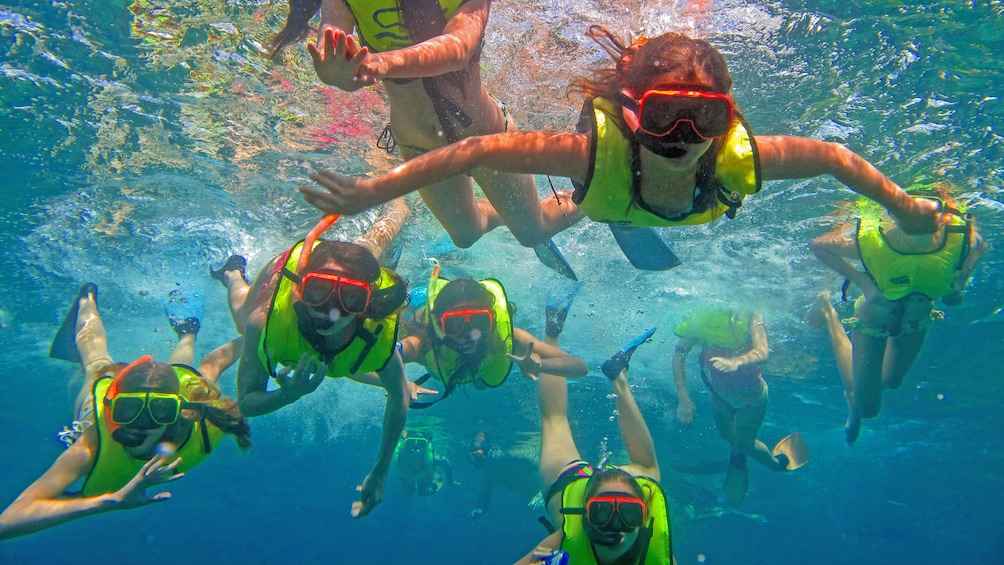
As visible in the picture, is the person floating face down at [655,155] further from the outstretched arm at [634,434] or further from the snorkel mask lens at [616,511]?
the outstretched arm at [634,434]

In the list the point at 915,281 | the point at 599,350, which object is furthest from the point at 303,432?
the point at 915,281

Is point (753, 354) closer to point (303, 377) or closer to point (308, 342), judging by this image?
point (308, 342)

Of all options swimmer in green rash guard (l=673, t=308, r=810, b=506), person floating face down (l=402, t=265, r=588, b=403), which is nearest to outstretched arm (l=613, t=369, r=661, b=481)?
person floating face down (l=402, t=265, r=588, b=403)

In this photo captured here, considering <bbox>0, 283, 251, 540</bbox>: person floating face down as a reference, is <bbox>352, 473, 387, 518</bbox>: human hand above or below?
below

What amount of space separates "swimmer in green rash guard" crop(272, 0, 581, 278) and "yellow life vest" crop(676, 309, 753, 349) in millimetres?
13397

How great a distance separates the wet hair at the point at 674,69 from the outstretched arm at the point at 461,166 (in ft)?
1.51

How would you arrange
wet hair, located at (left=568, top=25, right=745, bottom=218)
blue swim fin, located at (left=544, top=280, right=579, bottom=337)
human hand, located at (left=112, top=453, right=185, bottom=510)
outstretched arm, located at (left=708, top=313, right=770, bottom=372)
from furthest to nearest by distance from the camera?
outstretched arm, located at (left=708, top=313, right=770, bottom=372) → blue swim fin, located at (left=544, top=280, right=579, bottom=337) → human hand, located at (left=112, top=453, right=185, bottom=510) → wet hair, located at (left=568, top=25, right=745, bottom=218)

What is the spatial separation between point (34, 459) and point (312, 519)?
42.7 m

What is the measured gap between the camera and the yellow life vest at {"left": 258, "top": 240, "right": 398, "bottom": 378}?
505cm

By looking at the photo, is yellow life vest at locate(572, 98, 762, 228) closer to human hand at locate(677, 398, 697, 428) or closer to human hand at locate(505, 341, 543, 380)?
human hand at locate(505, 341, 543, 380)

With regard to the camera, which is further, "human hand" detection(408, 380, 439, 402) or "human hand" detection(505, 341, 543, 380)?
"human hand" detection(505, 341, 543, 380)

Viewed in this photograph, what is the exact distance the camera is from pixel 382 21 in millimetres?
3775

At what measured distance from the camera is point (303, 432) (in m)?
41.7

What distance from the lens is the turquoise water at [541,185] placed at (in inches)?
277
